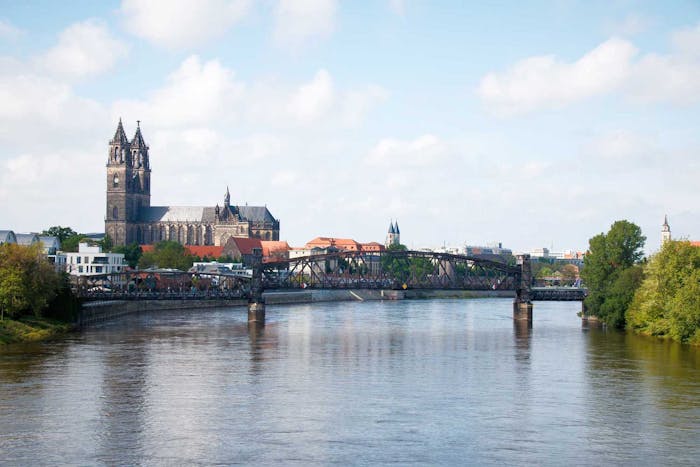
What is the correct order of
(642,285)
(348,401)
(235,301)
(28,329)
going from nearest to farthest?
(348,401) < (28,329) < (642,285) < (235,301)

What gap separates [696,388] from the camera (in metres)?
46.8

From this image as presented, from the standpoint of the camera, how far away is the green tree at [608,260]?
8981cm

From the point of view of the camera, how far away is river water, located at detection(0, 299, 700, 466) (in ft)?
110

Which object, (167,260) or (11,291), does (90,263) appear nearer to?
(167,260)

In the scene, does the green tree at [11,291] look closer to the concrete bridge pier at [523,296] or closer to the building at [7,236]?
the concrete bridge pier at [523,296]

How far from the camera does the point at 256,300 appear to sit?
97.1 metres

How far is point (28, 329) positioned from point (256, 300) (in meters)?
31.2

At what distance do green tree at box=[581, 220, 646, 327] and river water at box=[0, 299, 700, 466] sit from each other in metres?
14.5

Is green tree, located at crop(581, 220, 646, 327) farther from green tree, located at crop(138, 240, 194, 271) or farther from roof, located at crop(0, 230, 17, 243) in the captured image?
green tree, located at crop(138, 240, 194, 271)

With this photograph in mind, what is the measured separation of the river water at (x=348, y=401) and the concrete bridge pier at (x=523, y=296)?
2509cm

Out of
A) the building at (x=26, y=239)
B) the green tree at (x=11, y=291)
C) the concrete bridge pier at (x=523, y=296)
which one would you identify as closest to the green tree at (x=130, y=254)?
the building at (x=26, y=239)

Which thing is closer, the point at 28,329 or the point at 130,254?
the point at 28,329

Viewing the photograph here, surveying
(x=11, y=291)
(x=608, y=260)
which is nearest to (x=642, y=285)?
(x=608, y=260)

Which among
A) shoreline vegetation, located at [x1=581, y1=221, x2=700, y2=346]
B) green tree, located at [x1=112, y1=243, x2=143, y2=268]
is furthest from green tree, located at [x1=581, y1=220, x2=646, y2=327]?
green tree, located at [x1=112, y1=243, x2=143, y2=268]
